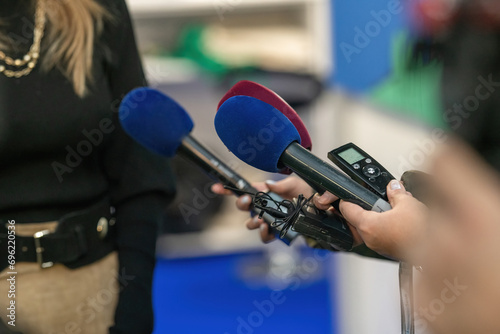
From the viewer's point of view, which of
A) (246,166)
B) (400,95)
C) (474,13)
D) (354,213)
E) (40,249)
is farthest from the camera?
(246,166)

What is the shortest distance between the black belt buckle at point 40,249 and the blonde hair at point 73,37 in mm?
220

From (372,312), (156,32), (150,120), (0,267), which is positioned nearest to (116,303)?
(0,267)

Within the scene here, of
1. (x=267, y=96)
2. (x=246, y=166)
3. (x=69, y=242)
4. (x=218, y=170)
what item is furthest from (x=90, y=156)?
→ (x=246, y=166)

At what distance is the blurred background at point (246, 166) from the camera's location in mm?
2029

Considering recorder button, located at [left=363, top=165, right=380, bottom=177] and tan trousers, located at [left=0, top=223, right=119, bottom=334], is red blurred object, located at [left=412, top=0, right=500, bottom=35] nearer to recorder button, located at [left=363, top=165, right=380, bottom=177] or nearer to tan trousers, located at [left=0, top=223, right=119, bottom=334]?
recorder button, located at [left=363, top=165, right=380, bottom=177]

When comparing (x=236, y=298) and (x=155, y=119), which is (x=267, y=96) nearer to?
(x=155, y=119)

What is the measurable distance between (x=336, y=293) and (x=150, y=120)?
4.74 ft

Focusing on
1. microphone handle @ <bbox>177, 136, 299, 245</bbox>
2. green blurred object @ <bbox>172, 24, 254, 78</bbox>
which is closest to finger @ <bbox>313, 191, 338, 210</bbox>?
microphone handle @ <bbox>177, 136, 299, 245</bbox>

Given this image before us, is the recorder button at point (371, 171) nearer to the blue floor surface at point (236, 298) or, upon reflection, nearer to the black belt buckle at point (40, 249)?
the black belt buckle at point (40, 249)

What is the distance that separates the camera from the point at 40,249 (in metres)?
0.89

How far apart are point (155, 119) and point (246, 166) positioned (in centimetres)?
118

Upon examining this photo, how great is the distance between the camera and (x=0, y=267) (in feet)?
2.89

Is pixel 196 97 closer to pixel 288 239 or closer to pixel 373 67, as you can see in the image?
pixel 373 67

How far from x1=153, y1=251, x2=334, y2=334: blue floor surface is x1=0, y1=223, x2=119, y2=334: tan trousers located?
114cm
